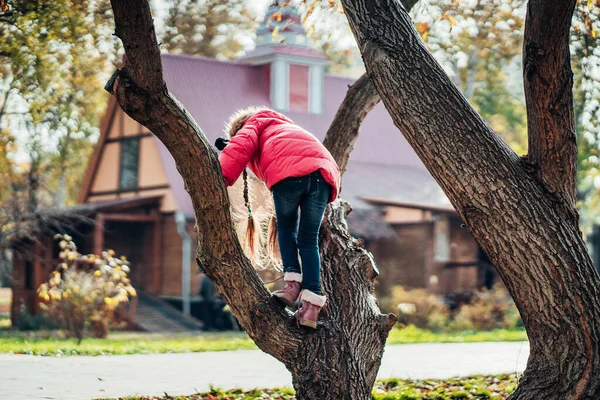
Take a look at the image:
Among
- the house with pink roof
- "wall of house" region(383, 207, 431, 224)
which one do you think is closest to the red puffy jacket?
the house with pink roof

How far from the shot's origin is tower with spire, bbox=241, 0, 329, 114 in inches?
1068

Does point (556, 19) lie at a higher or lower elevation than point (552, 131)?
higher

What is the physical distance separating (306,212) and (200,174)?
0.71m

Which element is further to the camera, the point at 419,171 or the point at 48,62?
the point at 419,171

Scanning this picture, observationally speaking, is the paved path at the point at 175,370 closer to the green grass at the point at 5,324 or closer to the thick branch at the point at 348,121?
the thick branch at the point at 348,121

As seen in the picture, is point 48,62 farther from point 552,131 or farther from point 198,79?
point 552,131

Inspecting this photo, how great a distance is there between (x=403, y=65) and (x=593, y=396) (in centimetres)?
242

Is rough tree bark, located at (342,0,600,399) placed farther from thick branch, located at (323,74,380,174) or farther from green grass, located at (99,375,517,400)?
thick branch, located at (323,74,380,174)

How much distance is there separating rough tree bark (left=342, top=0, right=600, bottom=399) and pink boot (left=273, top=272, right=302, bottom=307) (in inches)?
45.2

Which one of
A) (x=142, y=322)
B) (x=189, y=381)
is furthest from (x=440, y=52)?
(x=189, y=381)

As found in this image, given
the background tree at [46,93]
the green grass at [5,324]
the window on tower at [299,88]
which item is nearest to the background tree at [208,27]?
the background tree at [46,93]

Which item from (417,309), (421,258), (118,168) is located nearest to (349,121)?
(417,309)

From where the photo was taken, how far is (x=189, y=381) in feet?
25.7

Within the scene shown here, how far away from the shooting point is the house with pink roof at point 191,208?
23.1m
